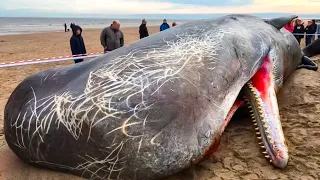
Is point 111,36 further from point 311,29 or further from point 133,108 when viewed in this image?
point 311,29

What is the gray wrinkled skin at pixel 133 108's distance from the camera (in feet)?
12.1

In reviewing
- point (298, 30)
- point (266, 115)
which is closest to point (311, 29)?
point (298, 30)

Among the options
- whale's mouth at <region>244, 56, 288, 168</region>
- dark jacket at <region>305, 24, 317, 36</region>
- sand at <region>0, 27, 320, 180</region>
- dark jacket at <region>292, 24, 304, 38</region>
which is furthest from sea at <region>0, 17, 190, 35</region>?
whale's mouth at <region>244, 56, 288, 168</region>

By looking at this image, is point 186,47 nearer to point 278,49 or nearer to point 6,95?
point 278,49

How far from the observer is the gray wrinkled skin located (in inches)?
145

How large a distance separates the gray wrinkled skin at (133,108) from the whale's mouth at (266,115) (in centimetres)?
22

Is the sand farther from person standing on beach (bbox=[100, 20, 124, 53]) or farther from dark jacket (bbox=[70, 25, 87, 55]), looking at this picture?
dark jacket (bbox=[70, 25, 87, 55])

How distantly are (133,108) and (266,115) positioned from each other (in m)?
1.79

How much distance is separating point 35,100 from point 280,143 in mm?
2912

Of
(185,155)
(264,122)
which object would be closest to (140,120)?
(185,155)

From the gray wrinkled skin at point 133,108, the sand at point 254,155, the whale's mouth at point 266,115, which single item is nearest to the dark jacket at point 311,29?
the sand at point 254,155

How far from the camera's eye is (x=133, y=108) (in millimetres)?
3764

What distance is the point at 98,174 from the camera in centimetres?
383

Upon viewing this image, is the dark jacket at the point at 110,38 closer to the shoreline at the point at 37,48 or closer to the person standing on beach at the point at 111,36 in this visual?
the person standing on beach at the point at 111,36
